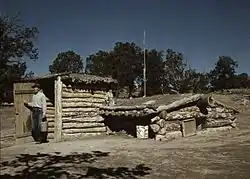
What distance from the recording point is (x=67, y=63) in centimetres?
6003

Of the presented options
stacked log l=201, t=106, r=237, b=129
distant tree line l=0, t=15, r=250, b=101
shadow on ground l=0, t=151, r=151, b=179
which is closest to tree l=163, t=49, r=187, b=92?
distant tree line l=0, t=15, r=250, b=101

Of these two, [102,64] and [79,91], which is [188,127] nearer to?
[79,91]

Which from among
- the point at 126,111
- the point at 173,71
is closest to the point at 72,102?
the point at 126,111

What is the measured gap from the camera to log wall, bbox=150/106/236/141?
48.9 feet

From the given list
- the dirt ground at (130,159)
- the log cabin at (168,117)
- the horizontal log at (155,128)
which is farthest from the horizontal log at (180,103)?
the dirt ground at (130,159)

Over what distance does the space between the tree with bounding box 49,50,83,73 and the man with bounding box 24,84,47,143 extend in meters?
45.7

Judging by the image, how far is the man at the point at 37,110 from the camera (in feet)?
41.0

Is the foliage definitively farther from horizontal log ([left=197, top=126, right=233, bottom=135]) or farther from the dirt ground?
the dirt ground

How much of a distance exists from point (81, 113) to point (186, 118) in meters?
4.87

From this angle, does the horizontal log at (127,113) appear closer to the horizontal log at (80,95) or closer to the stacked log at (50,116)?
the horizontal log at (80,95)

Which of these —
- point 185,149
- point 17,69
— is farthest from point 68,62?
point 185,149

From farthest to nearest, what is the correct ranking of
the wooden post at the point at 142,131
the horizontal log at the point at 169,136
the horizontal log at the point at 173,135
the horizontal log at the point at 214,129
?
the horizontal log at the point at 214,129 < the wooden post at the point at 142,131 < the horizontal log at the point at 173,135 < the horizontal log at the point at 169,136

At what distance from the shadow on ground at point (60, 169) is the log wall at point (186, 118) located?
4.97 m

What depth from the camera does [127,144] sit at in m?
13.7
